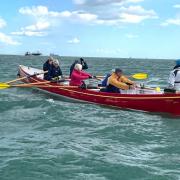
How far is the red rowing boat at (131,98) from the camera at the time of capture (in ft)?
43.1

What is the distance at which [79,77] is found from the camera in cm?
1705

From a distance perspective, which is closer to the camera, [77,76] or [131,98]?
[131,98]

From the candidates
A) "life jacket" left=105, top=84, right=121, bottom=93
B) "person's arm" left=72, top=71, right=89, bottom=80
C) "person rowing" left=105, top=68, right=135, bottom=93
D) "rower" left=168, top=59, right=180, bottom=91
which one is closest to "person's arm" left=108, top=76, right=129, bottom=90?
"person rowing" left=105, top=68, right=135, bottom=93

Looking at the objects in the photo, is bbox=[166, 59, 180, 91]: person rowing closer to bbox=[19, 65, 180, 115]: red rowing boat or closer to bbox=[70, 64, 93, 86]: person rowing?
bbox=[19, 65, 180, 115]: red rowing boat

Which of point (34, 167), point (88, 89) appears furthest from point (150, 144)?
point (88, 89)

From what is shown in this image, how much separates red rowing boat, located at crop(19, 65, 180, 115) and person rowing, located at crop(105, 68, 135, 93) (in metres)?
0.26

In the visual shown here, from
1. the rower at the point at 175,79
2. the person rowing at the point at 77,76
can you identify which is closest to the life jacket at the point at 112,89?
the person rowing at the point at 77,76

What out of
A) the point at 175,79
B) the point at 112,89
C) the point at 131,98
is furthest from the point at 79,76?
the point at 175,79

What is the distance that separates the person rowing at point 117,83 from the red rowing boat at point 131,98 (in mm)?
258

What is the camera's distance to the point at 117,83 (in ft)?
48.2

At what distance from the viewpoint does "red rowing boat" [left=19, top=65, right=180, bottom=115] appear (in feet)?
43.1

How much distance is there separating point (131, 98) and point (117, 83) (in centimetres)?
90

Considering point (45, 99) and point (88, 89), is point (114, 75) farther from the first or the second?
point (45, 99)

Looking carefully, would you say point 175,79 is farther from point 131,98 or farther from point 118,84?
point 118,84
